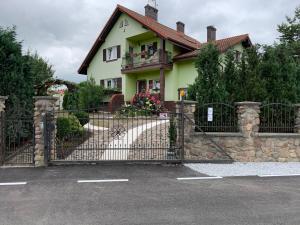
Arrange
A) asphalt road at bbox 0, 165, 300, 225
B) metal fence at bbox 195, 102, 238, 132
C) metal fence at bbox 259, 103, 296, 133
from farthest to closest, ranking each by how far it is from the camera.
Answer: metal fence at bbox 259, 103, 296, 133 < metal fence at bbox 195, 102, 238, 132 < asphalt road at bbox 0, 165, 300, 225

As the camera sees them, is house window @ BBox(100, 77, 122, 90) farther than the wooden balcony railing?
Yes

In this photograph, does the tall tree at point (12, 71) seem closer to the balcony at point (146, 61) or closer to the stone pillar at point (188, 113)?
the stone pillar at point (188, 113)

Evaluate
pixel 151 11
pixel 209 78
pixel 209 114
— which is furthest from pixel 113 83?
pixel 209 114

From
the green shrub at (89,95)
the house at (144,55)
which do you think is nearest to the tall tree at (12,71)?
the green shrub at (89,95)

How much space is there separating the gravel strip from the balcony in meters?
14.3

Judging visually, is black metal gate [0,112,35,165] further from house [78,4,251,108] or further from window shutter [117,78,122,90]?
window shutter [117,78,122,90]

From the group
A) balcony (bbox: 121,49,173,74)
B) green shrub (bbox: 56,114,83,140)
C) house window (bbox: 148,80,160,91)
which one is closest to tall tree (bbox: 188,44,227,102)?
green shrub (bbox: 56,114,83,140)

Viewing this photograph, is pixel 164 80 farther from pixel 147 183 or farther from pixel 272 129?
pixel 147 183

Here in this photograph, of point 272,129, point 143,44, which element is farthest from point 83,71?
point 272,129

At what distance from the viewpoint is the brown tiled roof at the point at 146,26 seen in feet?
73.7

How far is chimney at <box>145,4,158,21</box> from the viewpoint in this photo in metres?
27.6

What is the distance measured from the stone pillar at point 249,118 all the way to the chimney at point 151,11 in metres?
20.7

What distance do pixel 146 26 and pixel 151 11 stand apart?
5959 mm

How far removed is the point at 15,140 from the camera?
9672mm
